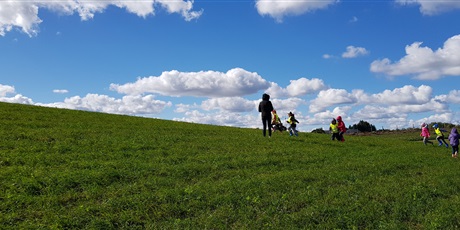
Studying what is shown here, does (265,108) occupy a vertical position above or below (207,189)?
above

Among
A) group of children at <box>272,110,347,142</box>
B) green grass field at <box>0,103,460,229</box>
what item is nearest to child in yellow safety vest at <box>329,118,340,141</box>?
group of children at <box>272,110,347,142</box>

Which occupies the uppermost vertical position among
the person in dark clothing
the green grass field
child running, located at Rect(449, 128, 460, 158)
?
the person in dark clothing

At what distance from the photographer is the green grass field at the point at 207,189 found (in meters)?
10.0

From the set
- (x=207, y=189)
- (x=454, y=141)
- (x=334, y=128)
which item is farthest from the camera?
(x=334, y=128)

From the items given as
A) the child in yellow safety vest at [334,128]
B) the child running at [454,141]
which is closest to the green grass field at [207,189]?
the child running at [454,141]

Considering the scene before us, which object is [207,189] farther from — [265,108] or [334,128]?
[334,128]

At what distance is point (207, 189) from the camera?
12664mm

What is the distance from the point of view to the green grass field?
10.0 metres

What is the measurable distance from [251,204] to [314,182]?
13.2ft

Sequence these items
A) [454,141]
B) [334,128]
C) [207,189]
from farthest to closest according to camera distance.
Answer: [334,128] < [454,141] < [207,189]

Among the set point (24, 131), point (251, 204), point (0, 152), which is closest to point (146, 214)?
point (251, 204)

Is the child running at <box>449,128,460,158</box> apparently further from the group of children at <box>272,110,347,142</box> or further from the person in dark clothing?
the person in dark clothing

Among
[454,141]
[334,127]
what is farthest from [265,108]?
[454,141]

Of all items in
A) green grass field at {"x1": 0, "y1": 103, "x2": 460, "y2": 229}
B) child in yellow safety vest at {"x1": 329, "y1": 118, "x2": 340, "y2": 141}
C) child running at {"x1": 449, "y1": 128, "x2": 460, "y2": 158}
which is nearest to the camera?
green grass field at {"x1": 0, "y1": 103, "x2": 460, "y2": 229}
